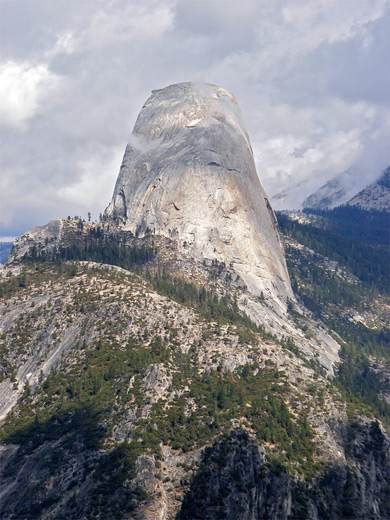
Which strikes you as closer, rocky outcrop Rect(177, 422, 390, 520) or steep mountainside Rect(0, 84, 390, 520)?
rocky outcrop Rect(177, 422, 390, 520)

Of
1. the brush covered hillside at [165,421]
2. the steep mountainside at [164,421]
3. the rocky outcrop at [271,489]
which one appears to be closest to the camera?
the rocky outcrop at [271,489]

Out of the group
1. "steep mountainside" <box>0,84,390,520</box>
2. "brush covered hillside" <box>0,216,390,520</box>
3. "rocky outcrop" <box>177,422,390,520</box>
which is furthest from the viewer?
"brush covered hillside" <box>0,216,390,520</box>

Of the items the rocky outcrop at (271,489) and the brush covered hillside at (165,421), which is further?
the brush covered hillside at (165,421)

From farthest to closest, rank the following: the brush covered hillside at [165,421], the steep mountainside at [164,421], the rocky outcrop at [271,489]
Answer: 1. the brush covered hillside at [165,421]
2. the steep mountainside at [164,421]
3. the rocky outcrop at [271,489]

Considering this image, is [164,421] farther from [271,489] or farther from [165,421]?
[271,489]

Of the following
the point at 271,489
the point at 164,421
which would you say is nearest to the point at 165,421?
the point at 164,421

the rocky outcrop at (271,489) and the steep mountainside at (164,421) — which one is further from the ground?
the steep mountainside at (164,421)

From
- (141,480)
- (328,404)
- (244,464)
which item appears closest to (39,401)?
(141,480)

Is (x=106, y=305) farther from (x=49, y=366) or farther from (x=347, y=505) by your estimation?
(x=347, y=505)
